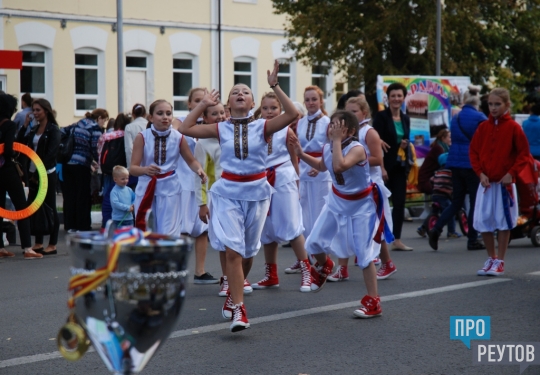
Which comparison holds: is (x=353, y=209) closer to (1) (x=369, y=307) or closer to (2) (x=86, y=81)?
(1) (x=369, y=307)

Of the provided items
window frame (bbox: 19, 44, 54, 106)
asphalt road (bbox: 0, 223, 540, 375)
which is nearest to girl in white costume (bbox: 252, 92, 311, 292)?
asphalt road (bbox: 0, 223, 540, 375)

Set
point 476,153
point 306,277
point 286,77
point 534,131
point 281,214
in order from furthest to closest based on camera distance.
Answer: point 286,77 < point 534,131 < point 476,153 < point 281,214 < point 306,277

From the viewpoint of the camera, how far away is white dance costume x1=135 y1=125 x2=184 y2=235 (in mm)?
9078

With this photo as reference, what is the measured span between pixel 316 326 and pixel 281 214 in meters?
2.31

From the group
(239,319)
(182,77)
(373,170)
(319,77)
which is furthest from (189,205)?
(319,77)

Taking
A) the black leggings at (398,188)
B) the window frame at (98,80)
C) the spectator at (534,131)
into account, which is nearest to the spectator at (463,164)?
the black leggings at (398,188)

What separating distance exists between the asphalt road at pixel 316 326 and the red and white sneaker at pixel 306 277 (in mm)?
115

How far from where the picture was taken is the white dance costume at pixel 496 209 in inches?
401

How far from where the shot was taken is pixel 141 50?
30.0 metres

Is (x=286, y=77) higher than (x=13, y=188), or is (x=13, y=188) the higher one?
(x=286, y=77)

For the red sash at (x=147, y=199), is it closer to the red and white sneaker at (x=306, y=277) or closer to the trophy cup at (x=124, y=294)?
the red and white sneaker at (x=306, y=277)

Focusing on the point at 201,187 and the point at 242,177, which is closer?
the point at 242,177

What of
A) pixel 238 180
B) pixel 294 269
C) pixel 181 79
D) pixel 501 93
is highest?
pixel 181 79

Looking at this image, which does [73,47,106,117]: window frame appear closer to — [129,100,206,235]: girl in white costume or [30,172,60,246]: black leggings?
[30,172,60,246]: black leggings
